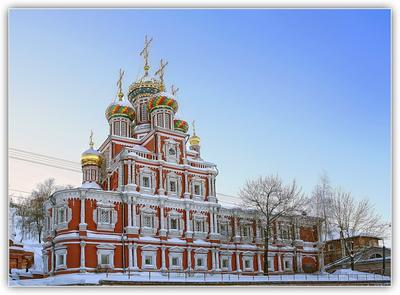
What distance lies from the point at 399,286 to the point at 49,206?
20.5 meters

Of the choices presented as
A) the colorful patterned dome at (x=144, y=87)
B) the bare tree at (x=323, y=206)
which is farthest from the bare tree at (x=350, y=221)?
the colorful patterned dome at (x=144, y=87)

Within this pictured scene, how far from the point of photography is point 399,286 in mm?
15242

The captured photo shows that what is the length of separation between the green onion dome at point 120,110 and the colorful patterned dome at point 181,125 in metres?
4.44

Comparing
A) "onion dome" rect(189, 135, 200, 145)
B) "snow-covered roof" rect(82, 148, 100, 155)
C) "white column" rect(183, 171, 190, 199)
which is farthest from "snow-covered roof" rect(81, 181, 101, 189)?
"onion dome" rect(189, 135, 200, 145)

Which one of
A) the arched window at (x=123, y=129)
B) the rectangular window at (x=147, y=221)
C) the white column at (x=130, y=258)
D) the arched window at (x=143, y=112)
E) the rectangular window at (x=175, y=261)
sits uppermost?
the arched window at (x=143, y=112)

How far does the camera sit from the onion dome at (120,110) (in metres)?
35.5

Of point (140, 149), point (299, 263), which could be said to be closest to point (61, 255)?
point (140, 149)

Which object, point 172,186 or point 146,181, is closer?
point 146,181

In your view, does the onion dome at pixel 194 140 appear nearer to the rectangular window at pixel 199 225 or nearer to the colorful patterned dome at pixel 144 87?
the colorful patterned dome at pixel 144 87

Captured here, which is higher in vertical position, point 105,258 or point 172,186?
point 172,186

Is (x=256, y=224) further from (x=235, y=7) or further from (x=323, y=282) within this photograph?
(x=235, y=7)

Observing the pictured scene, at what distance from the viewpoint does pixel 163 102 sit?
110ft

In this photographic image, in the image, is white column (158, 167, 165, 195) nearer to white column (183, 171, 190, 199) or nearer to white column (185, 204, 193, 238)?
white column (183, 171, 190, 199)

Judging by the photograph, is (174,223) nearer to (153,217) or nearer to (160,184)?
(153,217)
